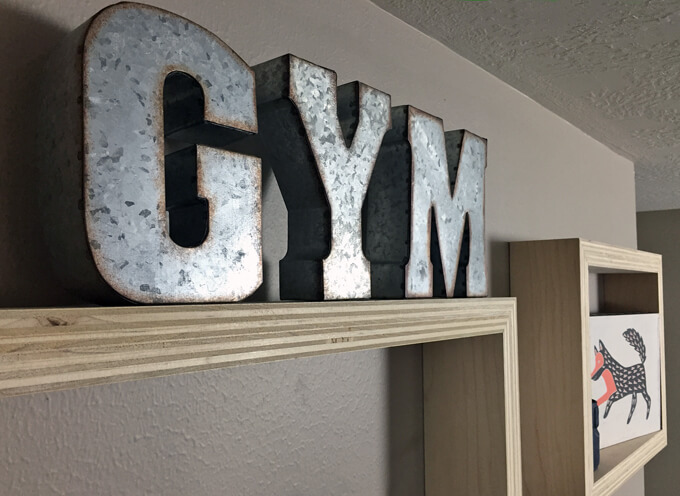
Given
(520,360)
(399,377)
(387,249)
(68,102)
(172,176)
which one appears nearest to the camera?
(68,102)

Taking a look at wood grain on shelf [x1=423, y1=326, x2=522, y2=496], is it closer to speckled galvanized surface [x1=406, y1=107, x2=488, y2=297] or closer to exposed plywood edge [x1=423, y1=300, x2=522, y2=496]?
exposed plywood edge [x1=423, y1=300, x2=522, y2=496]

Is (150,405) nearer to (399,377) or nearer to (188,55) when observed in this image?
(188,55)

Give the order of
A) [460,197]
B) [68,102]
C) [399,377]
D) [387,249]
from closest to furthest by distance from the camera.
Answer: [68,102] → [387,249] → [460,197] → [399,377]

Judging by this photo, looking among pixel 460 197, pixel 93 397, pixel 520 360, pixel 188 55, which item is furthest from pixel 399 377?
pixel 188 55

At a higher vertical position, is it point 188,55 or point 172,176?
point 188,55

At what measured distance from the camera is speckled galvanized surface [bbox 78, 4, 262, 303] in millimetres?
551

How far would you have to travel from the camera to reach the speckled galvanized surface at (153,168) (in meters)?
0.55

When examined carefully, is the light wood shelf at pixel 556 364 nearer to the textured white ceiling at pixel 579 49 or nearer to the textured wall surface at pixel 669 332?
the textured white ceiling at pixel 579 49

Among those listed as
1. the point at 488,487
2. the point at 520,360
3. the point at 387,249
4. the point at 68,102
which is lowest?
the point at 488,487

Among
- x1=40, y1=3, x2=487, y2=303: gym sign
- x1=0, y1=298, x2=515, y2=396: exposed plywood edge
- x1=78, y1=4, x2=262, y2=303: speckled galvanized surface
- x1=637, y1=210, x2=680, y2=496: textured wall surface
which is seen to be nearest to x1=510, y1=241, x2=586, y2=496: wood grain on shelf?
x1=40, y1=3, x2=487, y2=303: gym sign

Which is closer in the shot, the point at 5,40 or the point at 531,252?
the point at 5,40

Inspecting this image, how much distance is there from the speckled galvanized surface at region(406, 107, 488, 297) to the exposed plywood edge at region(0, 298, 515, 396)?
5.0 inches

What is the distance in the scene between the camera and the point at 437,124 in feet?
3.38

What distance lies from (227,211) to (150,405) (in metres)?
0.28
